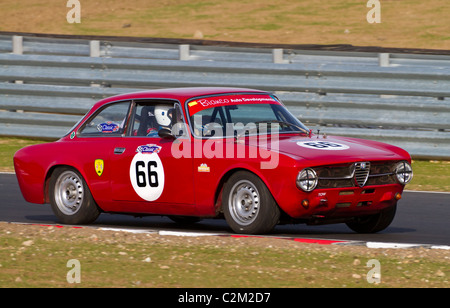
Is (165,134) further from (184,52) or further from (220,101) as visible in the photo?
(184,52)

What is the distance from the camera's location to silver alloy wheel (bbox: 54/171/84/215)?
9188mm

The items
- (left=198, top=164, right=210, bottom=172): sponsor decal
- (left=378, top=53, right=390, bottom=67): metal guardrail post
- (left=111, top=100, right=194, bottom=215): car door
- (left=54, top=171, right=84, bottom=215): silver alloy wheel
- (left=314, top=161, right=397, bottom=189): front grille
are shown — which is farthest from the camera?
(left=378, top=53, right=390, bottom=67): metal guardrail post

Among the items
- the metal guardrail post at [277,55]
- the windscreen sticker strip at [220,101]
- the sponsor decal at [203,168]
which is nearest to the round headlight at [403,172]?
the windscreen sticker strip at [220,101]

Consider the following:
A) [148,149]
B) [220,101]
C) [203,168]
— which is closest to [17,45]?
[148,149]

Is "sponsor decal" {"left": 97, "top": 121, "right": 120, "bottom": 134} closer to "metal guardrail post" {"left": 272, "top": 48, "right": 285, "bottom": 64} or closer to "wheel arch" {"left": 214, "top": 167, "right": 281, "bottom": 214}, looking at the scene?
"wheel arch" {"left": 214, "top": 167, "right": 281, "bottom": 214}

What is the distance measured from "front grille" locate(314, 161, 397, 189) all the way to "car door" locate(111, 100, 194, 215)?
128cm

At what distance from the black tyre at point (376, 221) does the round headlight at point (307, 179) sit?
1108 mm

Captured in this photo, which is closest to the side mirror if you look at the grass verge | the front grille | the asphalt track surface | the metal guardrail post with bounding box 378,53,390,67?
the asphalt track surface

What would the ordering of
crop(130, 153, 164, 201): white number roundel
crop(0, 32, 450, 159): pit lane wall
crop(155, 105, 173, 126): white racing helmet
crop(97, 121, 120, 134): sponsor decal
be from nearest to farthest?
1. crop(130, 153, 164, 201): white number roundel
2. crop(155, 105, 173, 126): white racing helmet
3. crop(97, 121, 120, 134): sponsor decal
4. crop(0, 32, 450, 159): pit lane wall

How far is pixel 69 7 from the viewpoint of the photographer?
3281 centimetres

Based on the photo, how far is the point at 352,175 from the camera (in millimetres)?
7836

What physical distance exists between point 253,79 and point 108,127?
19.0ft

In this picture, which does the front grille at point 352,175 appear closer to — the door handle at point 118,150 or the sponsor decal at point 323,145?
the sponsor decal at point 323,145

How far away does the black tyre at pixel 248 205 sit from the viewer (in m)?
7.85
